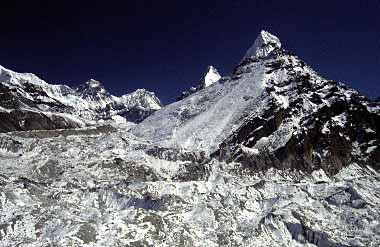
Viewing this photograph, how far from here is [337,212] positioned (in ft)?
652

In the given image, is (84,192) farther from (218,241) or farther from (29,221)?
(218,241)

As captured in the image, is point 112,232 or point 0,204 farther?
point 0,204

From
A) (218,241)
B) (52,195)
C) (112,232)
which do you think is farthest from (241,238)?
(52,195)

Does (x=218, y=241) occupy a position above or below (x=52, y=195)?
below

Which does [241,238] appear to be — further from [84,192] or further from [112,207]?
[84,192]

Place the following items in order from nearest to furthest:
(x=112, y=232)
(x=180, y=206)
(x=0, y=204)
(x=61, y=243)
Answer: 1. (x=61, y=243)
2. (x=112, y=232)
3. (x=0, y=204)
4. (x=180, y=206)

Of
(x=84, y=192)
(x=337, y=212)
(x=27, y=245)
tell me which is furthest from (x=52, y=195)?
(x=337, y=212)

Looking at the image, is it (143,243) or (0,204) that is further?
(0,204)

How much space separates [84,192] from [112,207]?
49.1ft

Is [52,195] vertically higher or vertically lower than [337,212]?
higher

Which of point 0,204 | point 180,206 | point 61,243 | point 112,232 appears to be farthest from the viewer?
point 180,206

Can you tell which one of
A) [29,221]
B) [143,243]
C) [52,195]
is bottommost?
[143,243]

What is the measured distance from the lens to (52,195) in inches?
7672

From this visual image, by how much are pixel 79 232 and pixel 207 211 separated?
43.5 m
